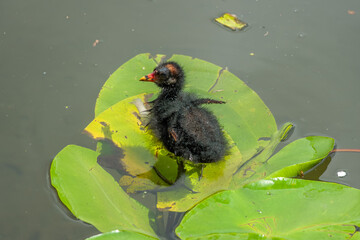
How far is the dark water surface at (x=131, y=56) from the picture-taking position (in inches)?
119

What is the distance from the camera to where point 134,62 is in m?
3.29

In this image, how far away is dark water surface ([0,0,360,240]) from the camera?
3033mm

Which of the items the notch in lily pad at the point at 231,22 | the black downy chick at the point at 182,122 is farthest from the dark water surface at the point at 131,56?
the black downy chick at the point at 182,122

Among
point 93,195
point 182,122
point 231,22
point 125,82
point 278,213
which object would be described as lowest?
point 278,213

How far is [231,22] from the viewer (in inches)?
151

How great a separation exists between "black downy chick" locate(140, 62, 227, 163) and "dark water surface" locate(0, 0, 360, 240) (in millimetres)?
655

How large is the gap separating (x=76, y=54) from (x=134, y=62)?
0.67 metres

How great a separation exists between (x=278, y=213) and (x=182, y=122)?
86 cm

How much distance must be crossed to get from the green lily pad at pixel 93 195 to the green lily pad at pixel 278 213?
13.1 inches

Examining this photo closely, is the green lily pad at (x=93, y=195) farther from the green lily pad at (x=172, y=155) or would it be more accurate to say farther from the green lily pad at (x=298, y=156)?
the green lily pad at (x=298, y=156)

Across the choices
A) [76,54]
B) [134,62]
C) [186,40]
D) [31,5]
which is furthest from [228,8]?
[31,5]

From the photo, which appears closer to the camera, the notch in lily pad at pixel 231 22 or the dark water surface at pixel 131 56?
the dark water surface at pixel 131 56

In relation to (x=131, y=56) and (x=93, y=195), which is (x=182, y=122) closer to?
(x=93, y=195)

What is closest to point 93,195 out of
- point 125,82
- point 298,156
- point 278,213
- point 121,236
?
point 121,236
